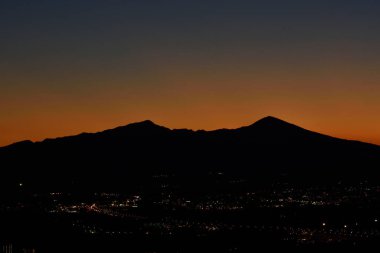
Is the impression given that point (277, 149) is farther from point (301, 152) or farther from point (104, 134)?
point (104, 134)

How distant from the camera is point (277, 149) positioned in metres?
149

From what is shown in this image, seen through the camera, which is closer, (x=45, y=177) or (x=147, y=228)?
(x=147, y=228)

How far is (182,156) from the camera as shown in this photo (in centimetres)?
14112

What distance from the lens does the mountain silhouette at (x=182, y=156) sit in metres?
122

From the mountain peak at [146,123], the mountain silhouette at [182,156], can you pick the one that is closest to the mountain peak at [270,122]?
the mountain silhouette at [182,156]

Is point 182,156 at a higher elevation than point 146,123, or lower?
lower

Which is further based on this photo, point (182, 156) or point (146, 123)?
point (146, 123)

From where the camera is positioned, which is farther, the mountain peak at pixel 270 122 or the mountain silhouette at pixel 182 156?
the mountain peak at pixel 270 122

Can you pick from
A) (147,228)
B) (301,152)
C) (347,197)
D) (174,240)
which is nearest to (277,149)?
(301,152)

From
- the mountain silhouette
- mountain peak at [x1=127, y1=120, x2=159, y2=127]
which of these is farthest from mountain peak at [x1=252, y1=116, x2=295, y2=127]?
mountain peak at [x1=127, y1=120, x2=159, y2=127]

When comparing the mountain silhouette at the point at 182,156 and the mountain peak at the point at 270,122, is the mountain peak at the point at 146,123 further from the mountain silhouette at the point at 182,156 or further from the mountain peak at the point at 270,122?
the mountain peak at the point at 270,122

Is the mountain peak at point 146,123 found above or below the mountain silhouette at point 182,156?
above

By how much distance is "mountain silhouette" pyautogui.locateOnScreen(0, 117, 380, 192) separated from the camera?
122 meters

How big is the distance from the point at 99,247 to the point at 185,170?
72145 mm
